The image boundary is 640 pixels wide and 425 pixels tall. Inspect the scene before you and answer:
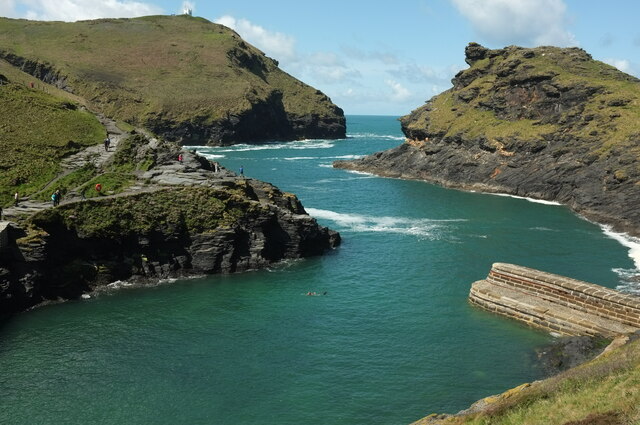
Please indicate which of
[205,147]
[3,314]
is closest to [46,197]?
[3,314]

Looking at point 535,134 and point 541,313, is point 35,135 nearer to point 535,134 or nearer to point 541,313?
point 541,313

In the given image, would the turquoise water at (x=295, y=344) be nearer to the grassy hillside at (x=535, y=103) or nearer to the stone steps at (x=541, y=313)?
the stone steps at (x=541, y=313)

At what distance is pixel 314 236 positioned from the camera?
62.2 meters

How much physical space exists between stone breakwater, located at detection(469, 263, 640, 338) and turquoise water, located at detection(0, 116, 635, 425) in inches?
56.0

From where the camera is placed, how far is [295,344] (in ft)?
129

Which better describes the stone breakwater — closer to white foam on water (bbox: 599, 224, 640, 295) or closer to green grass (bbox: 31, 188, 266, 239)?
white foam on water (bbox: 599, 224, 640, 295)

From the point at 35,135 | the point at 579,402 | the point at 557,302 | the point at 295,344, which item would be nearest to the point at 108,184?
the point at 35,135

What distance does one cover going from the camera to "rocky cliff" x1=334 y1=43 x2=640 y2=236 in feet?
300

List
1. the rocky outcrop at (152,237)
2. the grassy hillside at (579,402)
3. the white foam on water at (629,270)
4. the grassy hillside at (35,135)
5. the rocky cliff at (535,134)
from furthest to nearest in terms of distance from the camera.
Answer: the rocky cliff at (535,134)
the grassy hillside at (35,135)
the white foam on water at (629,270)
the rocky outcrop at (152,237)
the grassy hillside at (579,402)

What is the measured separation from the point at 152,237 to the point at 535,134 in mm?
86968

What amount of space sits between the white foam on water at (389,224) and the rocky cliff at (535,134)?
2493cm

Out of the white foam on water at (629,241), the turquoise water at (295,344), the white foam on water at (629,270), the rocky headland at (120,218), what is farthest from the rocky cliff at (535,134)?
the rocky headland at (120,218)

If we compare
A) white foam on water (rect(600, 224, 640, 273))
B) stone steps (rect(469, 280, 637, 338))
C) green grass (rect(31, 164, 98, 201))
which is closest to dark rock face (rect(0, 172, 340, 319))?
green grass (rect(31, 164, 98, 201))

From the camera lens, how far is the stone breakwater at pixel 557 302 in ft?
133
